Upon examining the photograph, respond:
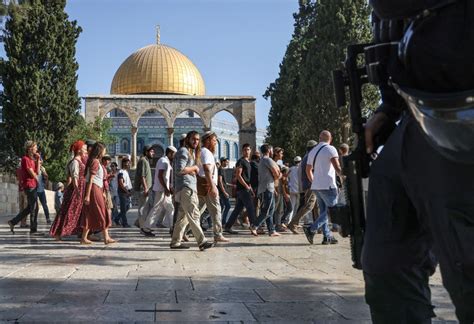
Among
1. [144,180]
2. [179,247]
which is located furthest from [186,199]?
[144,180]

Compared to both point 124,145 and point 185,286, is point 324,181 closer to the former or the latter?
point 185,286

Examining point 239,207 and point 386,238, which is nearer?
point 386,238

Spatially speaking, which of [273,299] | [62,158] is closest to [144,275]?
[273,299]

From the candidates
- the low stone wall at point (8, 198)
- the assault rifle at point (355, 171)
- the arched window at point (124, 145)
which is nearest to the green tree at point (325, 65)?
the low stone wall at point (8, 198)

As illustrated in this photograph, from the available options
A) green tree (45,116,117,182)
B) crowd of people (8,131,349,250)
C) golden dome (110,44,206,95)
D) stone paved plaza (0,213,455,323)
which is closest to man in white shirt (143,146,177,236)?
crowd of people (8,131,349,250)

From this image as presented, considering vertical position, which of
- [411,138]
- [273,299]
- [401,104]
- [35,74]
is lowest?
[273,299]

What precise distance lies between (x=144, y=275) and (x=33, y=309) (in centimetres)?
172

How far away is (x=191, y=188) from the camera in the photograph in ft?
25.4

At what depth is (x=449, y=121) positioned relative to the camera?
1.57 meters

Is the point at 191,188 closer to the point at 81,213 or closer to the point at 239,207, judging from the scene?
the point at 81,213

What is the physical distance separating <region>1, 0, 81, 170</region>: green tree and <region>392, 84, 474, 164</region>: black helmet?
2804 cm

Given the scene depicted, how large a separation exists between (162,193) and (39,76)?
757 inches

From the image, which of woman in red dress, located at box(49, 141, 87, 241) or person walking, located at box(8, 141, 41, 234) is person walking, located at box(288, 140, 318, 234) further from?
person walking, located at box(8, 141, 41, 234)

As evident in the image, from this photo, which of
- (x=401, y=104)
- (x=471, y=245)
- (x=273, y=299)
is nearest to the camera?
(x=471, y=245)
